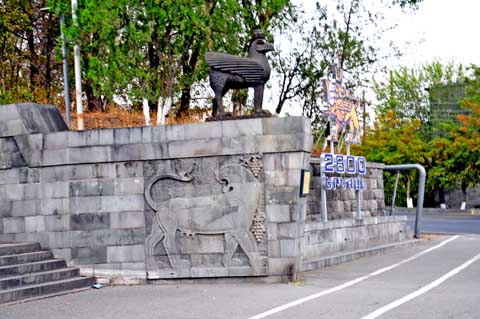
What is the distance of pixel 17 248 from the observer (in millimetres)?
13328

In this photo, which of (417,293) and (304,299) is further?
(417,293)

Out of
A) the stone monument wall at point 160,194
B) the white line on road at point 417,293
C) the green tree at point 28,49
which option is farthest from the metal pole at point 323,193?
the green tree at point 28,49

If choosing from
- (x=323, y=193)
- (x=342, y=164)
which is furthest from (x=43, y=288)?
(x=342, y=164)

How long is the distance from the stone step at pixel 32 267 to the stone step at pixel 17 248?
0.44 m

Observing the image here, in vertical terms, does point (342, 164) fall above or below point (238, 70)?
below

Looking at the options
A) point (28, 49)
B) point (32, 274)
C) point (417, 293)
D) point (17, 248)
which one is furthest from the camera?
point (28, 49)

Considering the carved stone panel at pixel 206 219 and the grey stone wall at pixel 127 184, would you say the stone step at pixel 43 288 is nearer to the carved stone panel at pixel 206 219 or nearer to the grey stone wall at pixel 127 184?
the grey stone wall at pixel 127 184

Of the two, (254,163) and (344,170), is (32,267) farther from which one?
(344,170)

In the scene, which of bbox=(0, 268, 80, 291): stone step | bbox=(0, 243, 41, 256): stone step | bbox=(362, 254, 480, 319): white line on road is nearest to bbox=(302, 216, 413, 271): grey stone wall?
bbox=(362, 254, 480, 319): white line on road

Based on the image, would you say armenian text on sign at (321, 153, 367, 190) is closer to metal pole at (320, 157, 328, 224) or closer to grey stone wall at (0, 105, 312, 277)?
metal pole at (320, 157, 328, 224)

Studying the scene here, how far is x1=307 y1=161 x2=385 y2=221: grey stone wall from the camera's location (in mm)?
18406

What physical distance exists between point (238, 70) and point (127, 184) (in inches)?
117

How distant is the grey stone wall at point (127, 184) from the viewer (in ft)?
42.7

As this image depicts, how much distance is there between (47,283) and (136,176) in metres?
2.51
